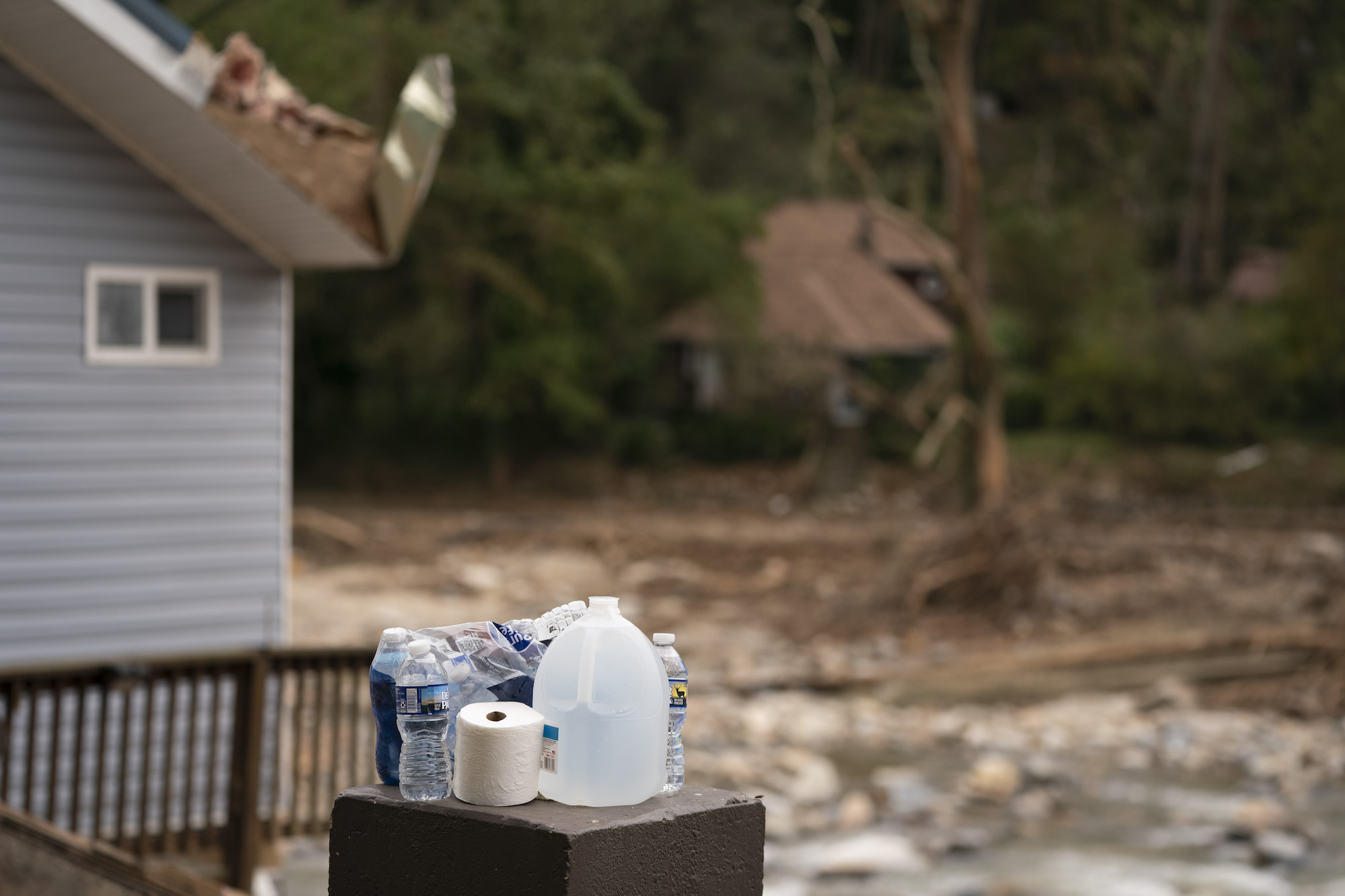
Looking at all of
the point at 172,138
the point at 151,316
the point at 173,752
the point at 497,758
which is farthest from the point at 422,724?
the point at 151,316

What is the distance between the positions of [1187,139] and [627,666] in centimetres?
4793

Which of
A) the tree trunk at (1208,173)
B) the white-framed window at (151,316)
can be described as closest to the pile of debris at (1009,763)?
the white-framed window at (151,316)

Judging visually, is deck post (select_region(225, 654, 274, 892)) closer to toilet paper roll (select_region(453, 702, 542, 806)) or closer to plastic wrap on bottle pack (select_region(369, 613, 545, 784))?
plastic wrap on bottle pack (select_region(369, 613, 545, 784))

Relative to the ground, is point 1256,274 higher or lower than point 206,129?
higher

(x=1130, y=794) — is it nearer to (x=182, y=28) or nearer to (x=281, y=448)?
(x=281, y=448)

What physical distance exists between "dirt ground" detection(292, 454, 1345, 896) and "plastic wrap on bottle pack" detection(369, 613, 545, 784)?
618 cm

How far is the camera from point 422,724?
2465 mm

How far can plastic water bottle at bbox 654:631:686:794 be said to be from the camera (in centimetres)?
261

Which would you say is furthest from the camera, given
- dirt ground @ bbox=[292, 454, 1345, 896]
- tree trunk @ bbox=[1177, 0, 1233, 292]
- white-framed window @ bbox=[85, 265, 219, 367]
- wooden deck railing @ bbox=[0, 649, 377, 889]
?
tree trunk @ bbox=[1177, 0, 1233, 292]

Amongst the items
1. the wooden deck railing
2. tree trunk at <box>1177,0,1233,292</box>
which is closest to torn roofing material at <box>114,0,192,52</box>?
the wooden deck railing

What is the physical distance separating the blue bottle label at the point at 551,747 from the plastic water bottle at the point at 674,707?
0.26m

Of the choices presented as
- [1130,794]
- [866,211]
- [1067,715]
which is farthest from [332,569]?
[866,211]

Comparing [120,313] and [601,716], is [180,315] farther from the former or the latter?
[601,716]

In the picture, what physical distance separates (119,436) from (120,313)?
2.24 feet
